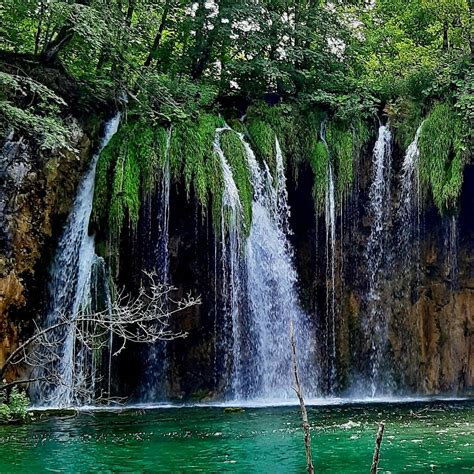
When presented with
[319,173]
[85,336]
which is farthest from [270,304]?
[85,336]

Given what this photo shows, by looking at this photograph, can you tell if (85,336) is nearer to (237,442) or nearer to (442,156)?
(237,442)

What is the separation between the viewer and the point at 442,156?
16828 millimetres

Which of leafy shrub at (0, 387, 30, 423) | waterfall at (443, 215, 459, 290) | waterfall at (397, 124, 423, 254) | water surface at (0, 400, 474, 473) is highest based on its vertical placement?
waterfall at (397, 124, 423, 254)

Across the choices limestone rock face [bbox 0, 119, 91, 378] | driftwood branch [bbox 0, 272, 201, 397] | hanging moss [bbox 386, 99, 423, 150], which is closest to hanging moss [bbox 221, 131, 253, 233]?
driftwood branch [bbox 0, 272, 201, 397]

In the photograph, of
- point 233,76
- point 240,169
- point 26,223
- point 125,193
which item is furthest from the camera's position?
point 233,76

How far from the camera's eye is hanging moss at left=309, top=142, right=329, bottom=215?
17375 millimetres

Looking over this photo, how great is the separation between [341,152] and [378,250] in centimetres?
264

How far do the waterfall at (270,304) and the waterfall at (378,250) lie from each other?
163 cm

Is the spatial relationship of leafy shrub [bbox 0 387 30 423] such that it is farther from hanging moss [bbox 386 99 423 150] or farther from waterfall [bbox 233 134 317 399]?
hanging moss [bbox 386 99 423 150]

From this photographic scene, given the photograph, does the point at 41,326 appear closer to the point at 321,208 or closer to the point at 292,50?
the point at 321,208

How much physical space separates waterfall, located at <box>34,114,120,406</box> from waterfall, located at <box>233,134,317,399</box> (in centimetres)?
356

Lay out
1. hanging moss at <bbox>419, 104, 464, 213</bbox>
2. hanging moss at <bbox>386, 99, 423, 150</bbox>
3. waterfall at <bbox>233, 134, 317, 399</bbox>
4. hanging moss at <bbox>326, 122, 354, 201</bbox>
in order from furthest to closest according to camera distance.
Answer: hanging moss at <bbox>386, 99, 423, 150</bbox> < hanging moss at <bbox>326, 122, 354, 201</bbox> < hanging moss at <bbox>419, 104, 464, 213</bbox> < waterfall at <bbox>233, 134, 317, 399</bbox>

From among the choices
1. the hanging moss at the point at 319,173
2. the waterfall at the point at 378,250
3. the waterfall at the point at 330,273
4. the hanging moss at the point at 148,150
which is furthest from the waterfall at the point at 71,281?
the waterfall at the point at 378,250

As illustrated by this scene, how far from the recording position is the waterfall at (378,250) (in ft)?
57.5
